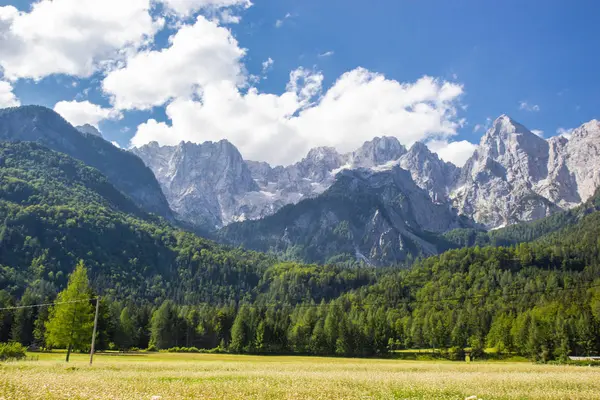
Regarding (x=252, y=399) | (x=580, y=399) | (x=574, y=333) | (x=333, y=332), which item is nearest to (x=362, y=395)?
(x=252, y=399)

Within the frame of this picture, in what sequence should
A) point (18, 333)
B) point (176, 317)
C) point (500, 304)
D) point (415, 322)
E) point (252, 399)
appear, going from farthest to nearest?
point (500, 304) → point (415, 322) → point (176, 317) → point (18, 333) → point (252, 399)

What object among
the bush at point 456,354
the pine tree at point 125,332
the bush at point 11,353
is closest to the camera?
the bush at point 11,353

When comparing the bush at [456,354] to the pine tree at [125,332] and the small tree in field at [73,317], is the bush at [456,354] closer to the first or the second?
the pine tree at [125,332]

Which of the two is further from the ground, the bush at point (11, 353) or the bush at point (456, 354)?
the bush at point (11, 353)

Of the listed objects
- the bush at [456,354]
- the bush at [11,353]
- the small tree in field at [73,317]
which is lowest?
the bush at [456,354]

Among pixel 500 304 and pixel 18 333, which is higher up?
pixel 500 304

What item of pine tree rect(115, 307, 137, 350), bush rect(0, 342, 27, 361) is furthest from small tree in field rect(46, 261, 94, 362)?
pine tree rect(115, 307, 137, 350)

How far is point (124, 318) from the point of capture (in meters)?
126

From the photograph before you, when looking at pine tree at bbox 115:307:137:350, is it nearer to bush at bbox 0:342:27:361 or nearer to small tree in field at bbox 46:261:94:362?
small tree in field at bbox 46:261:94:362

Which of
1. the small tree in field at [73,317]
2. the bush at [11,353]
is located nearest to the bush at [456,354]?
the small tree in field at [73,317]

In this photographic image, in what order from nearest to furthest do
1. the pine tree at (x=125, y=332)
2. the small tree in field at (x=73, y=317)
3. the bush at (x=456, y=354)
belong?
1. the small tree in field at (x=73, y=317)
2. the pine tree at (x=125, y=332)
3. the bush at (x=456, y=354)

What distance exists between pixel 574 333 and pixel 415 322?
50745mm

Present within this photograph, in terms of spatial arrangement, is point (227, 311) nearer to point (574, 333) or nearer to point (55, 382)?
point (574, 333)

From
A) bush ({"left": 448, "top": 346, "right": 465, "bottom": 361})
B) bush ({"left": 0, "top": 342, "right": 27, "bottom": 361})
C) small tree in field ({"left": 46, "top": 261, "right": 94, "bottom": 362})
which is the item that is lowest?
bush ({"left": 448, "top": 346, "right": 465, "bottom": 361})
